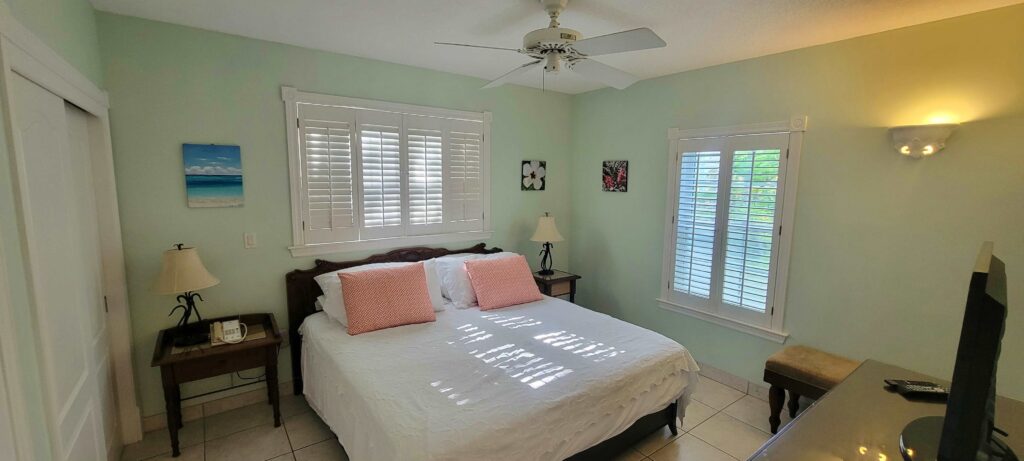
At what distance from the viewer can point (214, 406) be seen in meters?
2.87

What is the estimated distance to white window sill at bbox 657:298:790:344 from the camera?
10.2 ft

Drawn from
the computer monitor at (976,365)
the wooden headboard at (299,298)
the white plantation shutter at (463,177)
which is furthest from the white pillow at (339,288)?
the computer monitor at (976,365)

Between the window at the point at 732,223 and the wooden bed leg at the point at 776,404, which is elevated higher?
the window at the point at 732,223

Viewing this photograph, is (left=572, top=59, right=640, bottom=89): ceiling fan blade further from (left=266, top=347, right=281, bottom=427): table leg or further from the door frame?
(left=266, top=347, right=281, bottom=427): table leg

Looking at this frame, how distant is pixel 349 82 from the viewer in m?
3.15

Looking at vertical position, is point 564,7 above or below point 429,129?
above

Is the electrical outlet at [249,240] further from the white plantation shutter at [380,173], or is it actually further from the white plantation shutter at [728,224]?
the white plantation shutter at [728,224]

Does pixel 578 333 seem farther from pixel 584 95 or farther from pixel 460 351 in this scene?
pixel 584 95

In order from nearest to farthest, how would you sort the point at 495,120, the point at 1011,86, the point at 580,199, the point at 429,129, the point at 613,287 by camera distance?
the point at 1011,86 → the point at 429,129 → the point at 495,120 → the point at 613,287 → the point at 580,199

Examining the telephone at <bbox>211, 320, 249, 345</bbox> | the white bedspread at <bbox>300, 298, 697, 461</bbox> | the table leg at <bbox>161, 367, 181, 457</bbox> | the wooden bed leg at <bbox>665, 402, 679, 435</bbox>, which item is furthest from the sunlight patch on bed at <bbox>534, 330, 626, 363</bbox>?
the table leg at <bbox>161, 367, 181, 457</bbox>

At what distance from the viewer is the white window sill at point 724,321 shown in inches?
122

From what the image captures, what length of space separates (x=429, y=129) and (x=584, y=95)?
1733mm

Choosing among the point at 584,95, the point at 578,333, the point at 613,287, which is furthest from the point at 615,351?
the point at 584,95

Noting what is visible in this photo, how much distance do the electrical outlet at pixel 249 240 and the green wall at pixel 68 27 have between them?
1.11m
